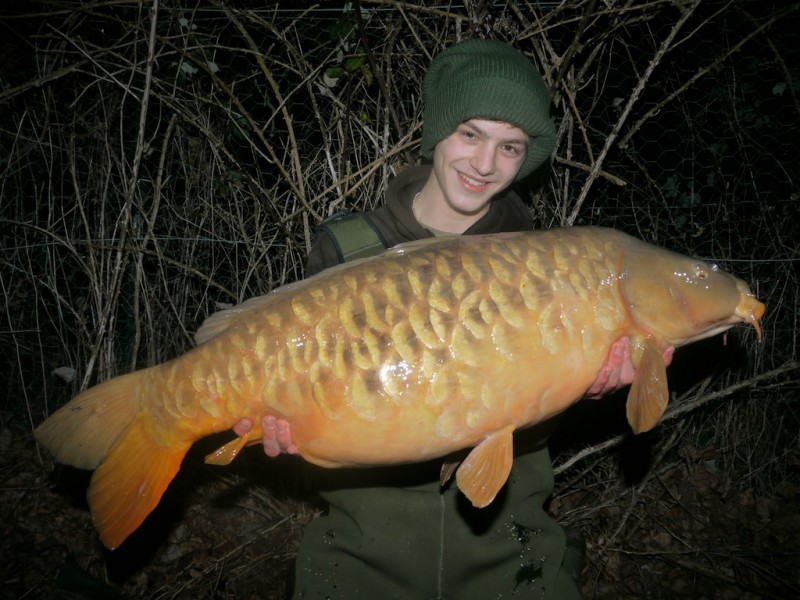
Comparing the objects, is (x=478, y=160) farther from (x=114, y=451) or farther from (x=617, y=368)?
(x=114, y=451)

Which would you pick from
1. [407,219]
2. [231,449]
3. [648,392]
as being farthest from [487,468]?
[407,219]

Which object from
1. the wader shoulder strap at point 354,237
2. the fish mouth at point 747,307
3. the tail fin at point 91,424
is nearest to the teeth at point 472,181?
the wader shoulder strap at point 354,237

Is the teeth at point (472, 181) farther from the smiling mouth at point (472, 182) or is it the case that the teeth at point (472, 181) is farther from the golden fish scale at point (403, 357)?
the golden fish scale at point (403, 357)

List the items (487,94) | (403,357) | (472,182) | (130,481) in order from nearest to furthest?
1. (403,357)
2. (130,481)
3. (487,94)
4. (472,182)

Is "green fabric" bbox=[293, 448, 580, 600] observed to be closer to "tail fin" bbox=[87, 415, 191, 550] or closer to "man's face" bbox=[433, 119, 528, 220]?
"tail fin" bbox=[87, 415, 191, 550]

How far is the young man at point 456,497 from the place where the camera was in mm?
1564

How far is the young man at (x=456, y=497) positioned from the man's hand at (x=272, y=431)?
433mm

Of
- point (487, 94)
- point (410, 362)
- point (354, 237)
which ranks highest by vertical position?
point (487, 94)

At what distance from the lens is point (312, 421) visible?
4.06 feet

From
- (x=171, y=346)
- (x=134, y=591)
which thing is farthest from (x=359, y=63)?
(x=134, y=591)

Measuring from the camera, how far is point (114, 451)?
1297mm

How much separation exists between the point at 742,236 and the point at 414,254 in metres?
1.97

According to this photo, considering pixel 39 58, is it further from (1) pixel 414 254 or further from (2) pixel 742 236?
(2) pixel 742 236

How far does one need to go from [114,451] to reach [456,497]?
93 cm
